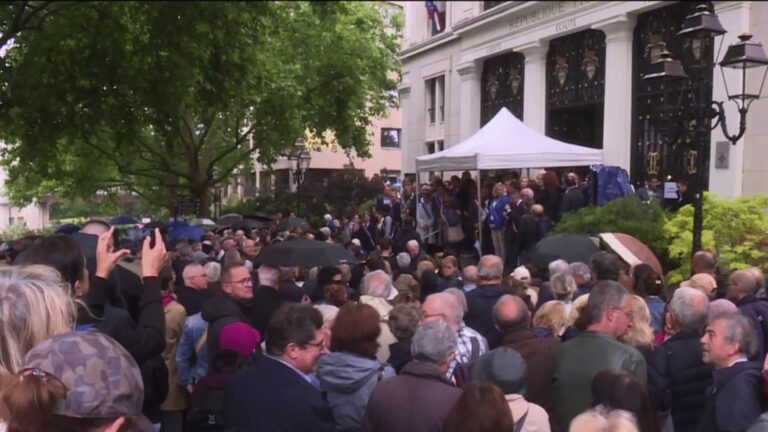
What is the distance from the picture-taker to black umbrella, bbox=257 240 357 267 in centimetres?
698

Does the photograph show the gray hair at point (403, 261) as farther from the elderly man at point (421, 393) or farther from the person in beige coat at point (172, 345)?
the elderly man at point (421, 393)

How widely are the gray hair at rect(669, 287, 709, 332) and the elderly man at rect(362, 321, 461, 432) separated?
189 centimetres

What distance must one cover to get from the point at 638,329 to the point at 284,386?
8.13 ft

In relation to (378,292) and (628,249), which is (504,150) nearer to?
(378,292)

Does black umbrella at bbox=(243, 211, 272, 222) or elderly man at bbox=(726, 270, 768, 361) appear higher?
black umbrella at bbox=(243, 211, 272, 222)

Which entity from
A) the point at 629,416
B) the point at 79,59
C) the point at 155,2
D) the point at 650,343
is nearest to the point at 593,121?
the point at 650,343

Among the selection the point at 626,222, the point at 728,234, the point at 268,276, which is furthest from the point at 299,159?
the point at 728,234

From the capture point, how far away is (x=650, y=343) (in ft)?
15.4

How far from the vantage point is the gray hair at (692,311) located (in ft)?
15.8

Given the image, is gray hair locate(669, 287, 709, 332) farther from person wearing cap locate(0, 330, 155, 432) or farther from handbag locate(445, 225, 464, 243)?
handbag locate(445, 225, 464, 243)

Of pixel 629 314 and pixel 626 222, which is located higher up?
pixel 626 222

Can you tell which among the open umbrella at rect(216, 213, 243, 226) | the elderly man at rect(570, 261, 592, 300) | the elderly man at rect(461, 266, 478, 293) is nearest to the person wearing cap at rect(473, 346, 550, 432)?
the elderly man at rect(570, 261, 592, 300)

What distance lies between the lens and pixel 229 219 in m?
13.9

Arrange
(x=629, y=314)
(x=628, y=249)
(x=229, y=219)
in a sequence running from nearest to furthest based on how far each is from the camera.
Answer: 1. (x=629, y=314)
2. (x=628, y=249)
3. (x=229, y=219)
